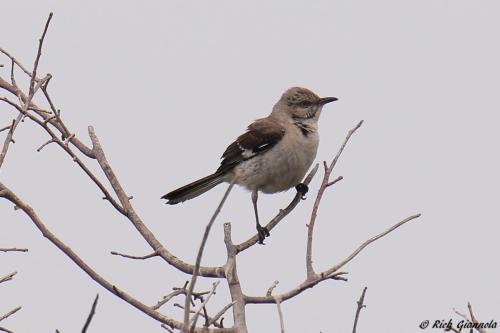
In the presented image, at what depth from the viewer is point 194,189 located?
734 cm

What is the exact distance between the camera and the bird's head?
766 cm

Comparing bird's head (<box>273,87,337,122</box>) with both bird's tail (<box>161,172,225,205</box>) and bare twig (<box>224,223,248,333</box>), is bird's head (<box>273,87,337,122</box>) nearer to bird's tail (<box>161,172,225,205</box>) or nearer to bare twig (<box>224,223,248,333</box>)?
bird's tail (<box>161,172,225,205</box>)

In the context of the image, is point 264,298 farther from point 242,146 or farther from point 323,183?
point 242,146

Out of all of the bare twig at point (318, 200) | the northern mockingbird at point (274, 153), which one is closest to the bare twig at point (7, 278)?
the bare twig at point (318, 200)

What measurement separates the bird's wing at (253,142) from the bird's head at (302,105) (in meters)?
0.24

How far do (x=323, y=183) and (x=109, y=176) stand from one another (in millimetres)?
1631

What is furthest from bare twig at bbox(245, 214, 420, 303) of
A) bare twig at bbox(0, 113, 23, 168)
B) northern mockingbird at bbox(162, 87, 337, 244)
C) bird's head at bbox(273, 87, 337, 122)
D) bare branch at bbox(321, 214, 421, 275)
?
bird's head at bbox(273, 87, 337, 122)

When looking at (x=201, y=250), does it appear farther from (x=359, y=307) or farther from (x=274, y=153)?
(x=274, y=153)

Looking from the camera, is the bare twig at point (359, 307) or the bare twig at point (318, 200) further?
Result: the bare twig at point (318, 200)

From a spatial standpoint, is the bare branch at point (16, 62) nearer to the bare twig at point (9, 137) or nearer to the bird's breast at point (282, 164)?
the bare twig at point (9, 137)

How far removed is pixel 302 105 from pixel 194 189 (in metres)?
1.42

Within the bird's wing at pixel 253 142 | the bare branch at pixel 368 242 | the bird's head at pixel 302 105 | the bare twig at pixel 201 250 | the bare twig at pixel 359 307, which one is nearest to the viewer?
the bare twig at pixel 201 250

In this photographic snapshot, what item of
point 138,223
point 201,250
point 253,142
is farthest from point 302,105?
point 201,250

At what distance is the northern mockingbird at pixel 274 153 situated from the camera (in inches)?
277
